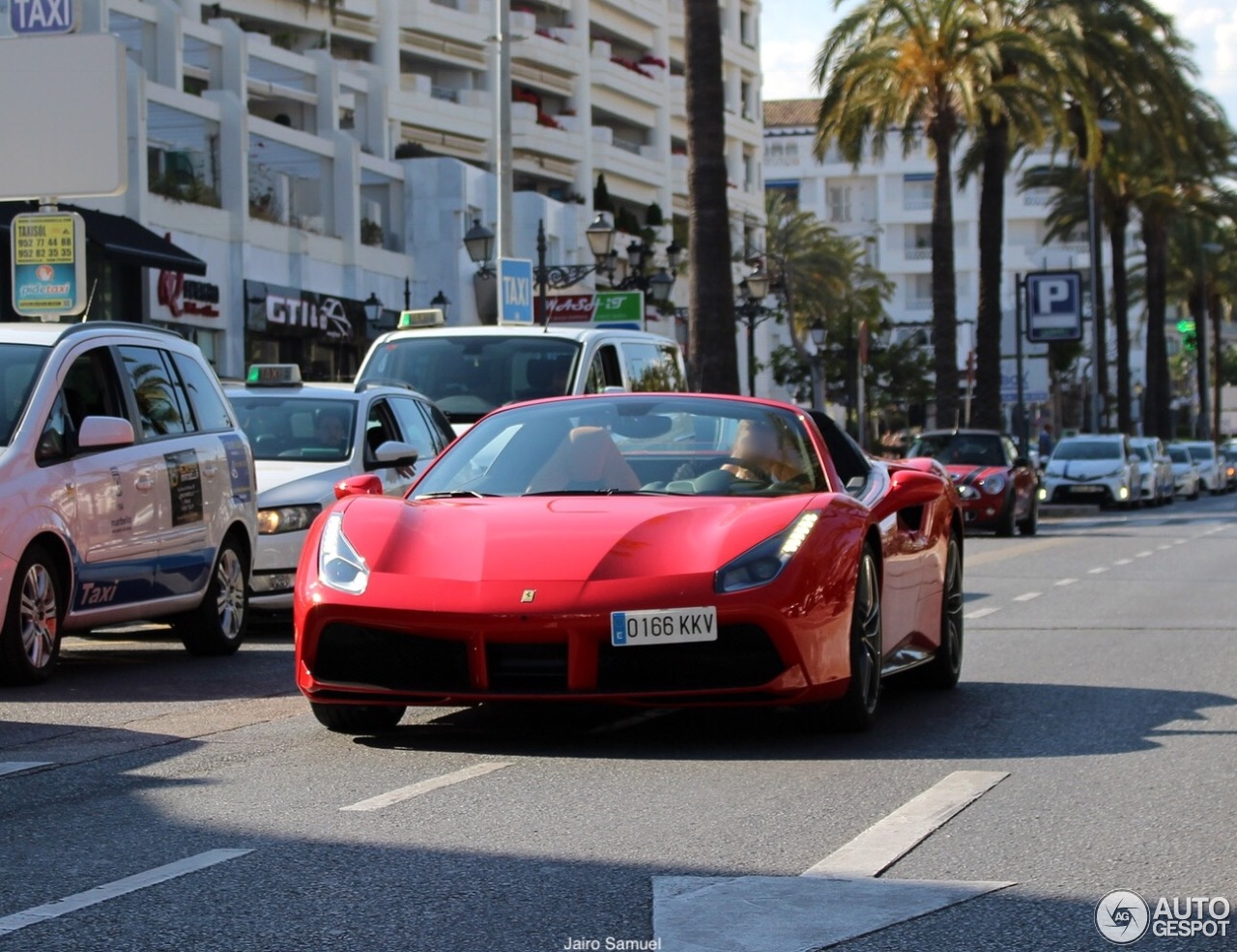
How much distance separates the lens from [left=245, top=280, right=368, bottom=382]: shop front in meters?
47.4

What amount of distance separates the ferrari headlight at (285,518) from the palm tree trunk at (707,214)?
42.5 ft

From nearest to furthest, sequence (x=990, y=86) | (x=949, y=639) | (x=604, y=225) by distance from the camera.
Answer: (x=949, y=639)
(x=604, y=225)
(x=990, y=86)

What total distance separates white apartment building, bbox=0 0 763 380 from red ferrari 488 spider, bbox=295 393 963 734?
42.2 ft

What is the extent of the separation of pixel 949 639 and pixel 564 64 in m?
65.4

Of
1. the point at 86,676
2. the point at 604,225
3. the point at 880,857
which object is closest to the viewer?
the point at 880,857

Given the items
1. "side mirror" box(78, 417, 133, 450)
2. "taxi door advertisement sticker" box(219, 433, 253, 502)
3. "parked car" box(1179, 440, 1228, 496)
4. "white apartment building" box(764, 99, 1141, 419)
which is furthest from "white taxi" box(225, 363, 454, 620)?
"white apartment building" box(764, 99, 1141, 419)

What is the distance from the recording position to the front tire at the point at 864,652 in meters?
8.10

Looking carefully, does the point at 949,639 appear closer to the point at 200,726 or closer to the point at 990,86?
the point at 200,726

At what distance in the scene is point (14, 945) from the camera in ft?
14.9

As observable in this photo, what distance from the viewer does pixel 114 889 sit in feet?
17.0

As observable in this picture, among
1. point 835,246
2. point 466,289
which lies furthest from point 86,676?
point 835,246

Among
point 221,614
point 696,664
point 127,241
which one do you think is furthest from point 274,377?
point 127,241

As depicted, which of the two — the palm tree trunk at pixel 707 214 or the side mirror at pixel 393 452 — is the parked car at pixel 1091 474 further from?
the side mirror at pixel 393 452

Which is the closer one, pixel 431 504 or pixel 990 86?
pixel 431 504
